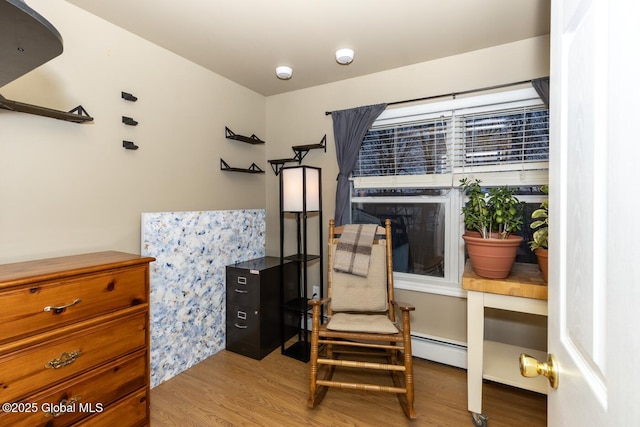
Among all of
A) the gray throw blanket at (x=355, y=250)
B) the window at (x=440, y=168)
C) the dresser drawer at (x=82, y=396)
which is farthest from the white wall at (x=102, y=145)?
the window at (x=440, y=168)

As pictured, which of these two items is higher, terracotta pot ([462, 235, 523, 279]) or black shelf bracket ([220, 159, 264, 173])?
black shelf bracket ([220, 159, 264, 173])

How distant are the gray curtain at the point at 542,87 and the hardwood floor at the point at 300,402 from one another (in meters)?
2.00

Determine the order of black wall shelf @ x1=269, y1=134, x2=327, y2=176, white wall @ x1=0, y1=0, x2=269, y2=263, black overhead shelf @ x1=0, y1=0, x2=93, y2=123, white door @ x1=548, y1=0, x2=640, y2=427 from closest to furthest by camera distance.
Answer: white door @ x1=548, y1=0, x2=640, y2=427
black overhead shelf @ x1=0, y1=0, x2=93, y2=123
white wall @ x1=0, y1=0, x2=269, y2=263
black wall shelf @ x1=269, y1=134, x2=327, y2=176

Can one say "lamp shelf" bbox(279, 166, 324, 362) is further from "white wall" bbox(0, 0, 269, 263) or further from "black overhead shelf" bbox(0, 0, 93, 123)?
"black overhead shelf" bbox(0, 0, 93, 123)

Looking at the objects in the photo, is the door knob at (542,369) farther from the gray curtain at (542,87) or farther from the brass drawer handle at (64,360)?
the gray curtain at (542,87)

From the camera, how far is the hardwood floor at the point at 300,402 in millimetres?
1849

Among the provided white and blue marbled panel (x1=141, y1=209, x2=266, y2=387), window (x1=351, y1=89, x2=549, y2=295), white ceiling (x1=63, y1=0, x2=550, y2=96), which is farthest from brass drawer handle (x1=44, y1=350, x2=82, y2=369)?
window (x1=351, y1=89, x2=549, y2=295)

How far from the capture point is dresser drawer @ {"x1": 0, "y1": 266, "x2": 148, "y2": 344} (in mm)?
1245

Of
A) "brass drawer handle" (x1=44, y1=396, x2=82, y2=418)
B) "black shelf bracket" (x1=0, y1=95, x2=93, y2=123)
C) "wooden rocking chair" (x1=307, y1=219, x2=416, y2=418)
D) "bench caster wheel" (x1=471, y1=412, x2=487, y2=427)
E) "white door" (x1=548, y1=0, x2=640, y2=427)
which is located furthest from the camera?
"wooden rocking chair" (x1=307, y1=219, x2=416, y2=418)

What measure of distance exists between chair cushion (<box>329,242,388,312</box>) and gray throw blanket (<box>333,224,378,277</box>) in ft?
0.16

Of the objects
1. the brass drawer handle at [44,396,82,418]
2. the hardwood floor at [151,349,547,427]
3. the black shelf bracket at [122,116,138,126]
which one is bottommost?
the hardwood floor at [151,349,547,427]

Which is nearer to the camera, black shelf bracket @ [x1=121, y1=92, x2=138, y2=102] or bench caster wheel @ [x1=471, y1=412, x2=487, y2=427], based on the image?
bench caster wheel @ [x1=471, y1=412, x2=487, y2=427]

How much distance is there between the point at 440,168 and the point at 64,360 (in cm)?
261

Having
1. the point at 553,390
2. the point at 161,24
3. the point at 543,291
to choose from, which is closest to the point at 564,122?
the point at 553,390
